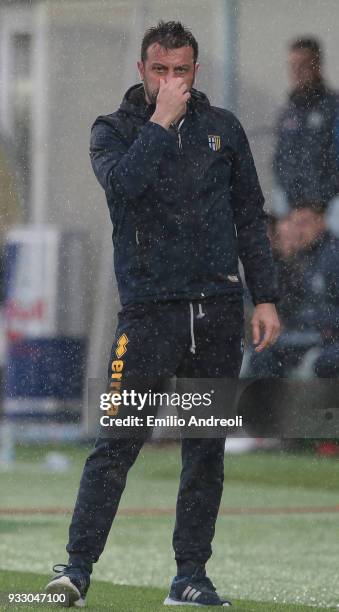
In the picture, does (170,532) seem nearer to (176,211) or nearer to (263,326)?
(263,326)

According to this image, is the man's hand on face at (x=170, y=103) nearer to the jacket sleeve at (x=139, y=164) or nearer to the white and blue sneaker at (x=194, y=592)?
the jacket sleeve at (x=139, y=164)

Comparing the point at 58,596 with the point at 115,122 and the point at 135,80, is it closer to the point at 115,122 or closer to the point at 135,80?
the point at 115,122

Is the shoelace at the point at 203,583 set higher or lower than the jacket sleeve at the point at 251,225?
lower

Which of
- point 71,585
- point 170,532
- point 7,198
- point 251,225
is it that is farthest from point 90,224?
point 71,585

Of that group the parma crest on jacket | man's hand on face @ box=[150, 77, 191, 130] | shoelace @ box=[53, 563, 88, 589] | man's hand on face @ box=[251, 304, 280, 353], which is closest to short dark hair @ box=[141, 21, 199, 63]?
man's hand on face @ box=[150, 77, 191, 130]

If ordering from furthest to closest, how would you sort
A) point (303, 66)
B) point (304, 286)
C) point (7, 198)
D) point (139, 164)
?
1. point (7, 198)
2. point (304, 286)
3. point (303, 66)
4. point (139, 164)

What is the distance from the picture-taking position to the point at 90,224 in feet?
38.2

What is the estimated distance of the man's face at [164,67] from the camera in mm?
4766

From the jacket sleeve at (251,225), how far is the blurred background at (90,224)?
10.00 ft

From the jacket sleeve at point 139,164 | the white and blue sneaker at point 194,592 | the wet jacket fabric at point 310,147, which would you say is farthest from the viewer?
the wet jacket fabric at point 310,147

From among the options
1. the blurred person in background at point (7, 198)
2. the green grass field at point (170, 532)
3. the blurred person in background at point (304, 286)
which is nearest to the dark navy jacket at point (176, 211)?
the green grass field at point (170, 532)

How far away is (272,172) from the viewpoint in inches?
355

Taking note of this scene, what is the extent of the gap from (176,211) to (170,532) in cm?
274

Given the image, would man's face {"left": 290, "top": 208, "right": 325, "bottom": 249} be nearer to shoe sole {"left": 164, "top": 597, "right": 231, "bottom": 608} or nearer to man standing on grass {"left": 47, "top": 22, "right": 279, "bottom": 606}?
man standing on grass {"left": 47, "top": 22, "right": 279, "bottom": 606}
